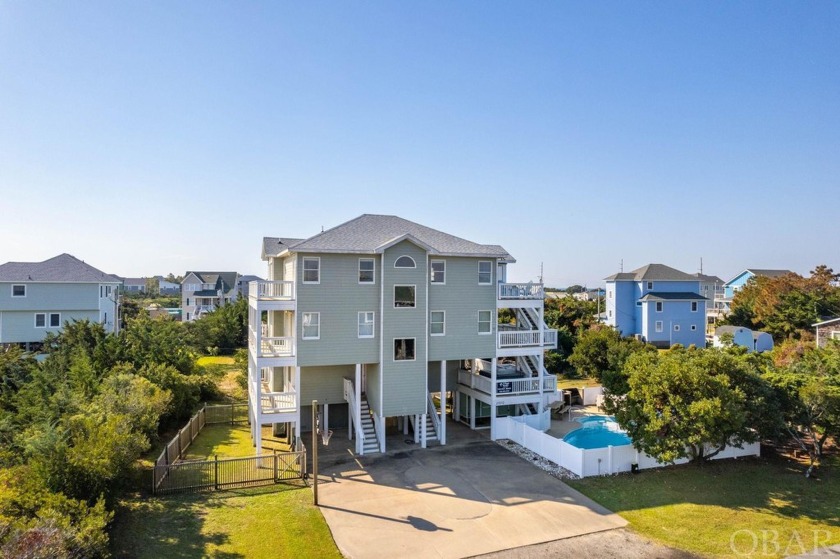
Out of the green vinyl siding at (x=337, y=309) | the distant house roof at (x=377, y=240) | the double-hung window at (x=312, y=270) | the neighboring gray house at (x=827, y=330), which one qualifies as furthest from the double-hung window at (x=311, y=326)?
the neighboring gray house at (x=827, y=330)

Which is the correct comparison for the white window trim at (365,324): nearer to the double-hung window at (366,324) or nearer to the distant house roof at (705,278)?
the double-hung window at (366,324)

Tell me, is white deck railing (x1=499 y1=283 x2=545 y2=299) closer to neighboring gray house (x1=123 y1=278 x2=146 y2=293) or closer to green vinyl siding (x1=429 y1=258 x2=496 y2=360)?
green vinyl siding (x1=429 y1=258 x2=496 y2=360)

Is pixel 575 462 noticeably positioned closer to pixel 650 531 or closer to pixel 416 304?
pixel 650 531

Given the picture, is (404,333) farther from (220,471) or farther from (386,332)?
(220,471)

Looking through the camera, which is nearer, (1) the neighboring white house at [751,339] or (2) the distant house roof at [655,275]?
(1) the neighboring white house at [751,339]

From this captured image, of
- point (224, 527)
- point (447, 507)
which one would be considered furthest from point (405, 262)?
point (224, 527)
